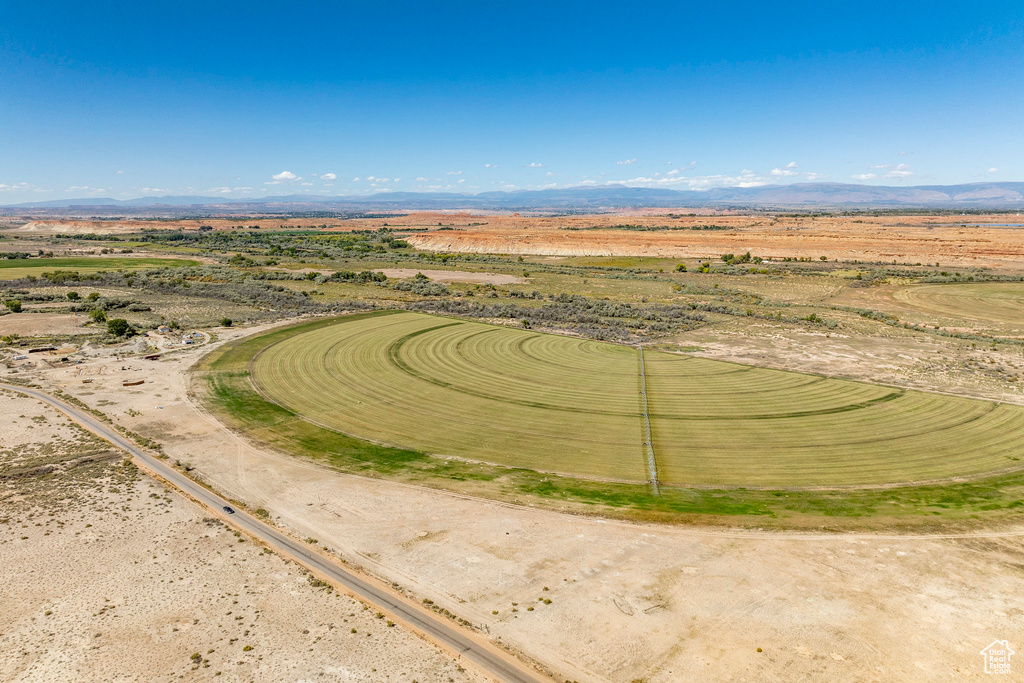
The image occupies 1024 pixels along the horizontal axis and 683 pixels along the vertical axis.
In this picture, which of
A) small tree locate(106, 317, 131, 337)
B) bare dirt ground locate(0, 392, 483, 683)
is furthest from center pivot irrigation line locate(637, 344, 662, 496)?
small tree locate(106, 317, 131, 337)

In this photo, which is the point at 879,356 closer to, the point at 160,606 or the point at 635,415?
the point at 635,415

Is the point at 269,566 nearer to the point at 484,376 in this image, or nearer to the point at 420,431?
the point at 420,431

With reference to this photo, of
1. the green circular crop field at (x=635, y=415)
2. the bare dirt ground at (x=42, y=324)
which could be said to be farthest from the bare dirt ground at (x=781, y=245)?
the bare dirt ground at (x=42, y=324)

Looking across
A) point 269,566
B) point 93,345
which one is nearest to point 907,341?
point 269,566

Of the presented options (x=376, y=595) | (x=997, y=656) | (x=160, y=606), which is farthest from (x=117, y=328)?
(x=997, y=656)

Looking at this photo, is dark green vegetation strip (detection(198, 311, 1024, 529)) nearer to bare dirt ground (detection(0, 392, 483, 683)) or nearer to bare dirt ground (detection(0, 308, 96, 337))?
bare dirt ground (detection(0, 392, 483, 683))
